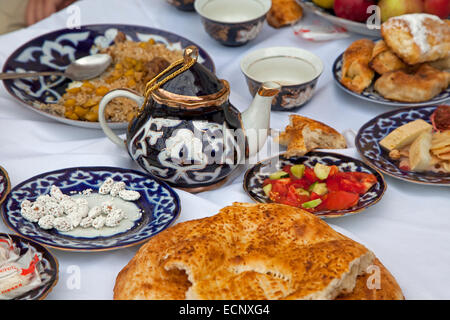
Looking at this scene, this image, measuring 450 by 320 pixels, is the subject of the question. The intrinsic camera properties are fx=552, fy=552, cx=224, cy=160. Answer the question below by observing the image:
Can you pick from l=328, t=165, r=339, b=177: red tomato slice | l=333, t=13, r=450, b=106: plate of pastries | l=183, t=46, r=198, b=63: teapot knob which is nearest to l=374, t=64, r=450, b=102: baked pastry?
l=333, t=13, r=450, b=106: plate of pastries

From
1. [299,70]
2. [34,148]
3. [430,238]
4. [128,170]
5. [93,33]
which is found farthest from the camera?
[93,33]

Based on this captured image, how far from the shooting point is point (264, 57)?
1.82 meters

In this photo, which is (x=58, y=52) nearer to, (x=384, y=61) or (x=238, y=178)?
(x=238, y=178)

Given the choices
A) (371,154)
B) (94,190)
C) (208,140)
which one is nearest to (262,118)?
(208,140)

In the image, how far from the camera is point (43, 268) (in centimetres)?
104

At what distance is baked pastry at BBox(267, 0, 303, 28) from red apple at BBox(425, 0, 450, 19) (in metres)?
0.49

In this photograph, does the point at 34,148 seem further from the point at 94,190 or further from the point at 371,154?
the point at 371,154

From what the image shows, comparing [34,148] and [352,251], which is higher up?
[352,251]

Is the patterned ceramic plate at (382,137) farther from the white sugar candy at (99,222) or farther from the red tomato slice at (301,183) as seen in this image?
the white sugar candy at (99,222)

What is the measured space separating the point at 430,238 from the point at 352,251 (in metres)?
0.37

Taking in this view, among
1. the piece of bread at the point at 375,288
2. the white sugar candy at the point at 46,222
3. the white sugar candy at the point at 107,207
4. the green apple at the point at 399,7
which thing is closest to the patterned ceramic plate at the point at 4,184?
the white sugar candy at the point at 46,222

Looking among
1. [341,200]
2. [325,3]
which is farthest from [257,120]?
[325,3]

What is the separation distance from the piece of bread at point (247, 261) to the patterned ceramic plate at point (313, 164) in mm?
175

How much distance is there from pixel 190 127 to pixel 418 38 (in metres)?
0.84
